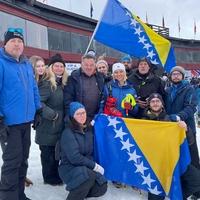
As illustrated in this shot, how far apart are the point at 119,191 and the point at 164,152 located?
869mm

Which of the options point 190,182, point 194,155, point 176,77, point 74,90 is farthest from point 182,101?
point 74,90

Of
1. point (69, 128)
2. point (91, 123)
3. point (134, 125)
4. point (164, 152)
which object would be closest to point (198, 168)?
point (164, 152)

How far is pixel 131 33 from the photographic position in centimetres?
693

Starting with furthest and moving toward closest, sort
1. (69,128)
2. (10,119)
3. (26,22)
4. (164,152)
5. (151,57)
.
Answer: (26,22)
(151,57)
(164,152)
(69,128)
(10,119)

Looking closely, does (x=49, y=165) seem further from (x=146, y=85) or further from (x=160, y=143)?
(x=146, y=85)

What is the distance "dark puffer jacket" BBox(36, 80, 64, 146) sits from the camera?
4.86m

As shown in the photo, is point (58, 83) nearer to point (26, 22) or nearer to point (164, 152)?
point (164, 152)

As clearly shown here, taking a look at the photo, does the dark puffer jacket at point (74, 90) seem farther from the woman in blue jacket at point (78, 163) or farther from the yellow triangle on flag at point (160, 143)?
the yellow triangle on flag at point (160, 143)

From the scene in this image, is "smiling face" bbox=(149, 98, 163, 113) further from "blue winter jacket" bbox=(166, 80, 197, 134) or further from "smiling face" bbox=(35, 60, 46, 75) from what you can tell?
"smiling face" bbox=(35, 60, 46, 75)

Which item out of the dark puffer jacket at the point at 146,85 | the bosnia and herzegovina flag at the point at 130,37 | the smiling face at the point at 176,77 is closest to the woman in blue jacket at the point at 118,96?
the dark puffer jacket at the point at 146,85

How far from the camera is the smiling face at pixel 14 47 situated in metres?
3.89

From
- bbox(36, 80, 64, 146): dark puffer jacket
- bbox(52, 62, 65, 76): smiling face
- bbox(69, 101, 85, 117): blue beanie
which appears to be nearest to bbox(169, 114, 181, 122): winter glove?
bbox(69, 101, 85, 117): blue beanie

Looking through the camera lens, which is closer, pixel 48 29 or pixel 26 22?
pixel 26 22

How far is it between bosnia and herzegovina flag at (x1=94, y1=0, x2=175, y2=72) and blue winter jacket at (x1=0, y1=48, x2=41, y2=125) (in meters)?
3.12
